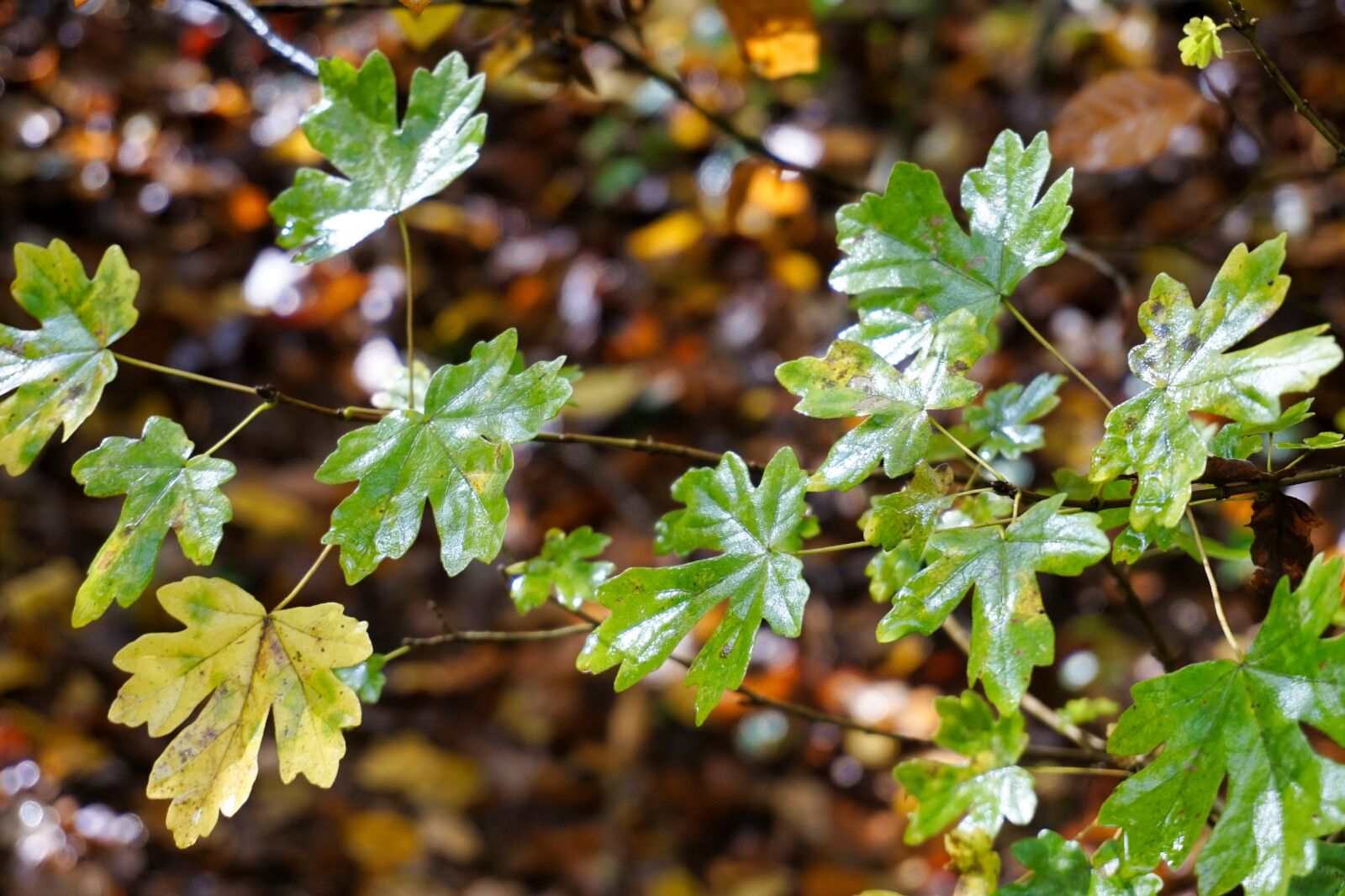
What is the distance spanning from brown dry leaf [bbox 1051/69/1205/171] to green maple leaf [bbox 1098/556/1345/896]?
1020 mm

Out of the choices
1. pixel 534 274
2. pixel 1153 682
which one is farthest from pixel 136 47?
pixel 1153 682

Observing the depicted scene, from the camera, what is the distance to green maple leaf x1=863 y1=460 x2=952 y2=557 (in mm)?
762

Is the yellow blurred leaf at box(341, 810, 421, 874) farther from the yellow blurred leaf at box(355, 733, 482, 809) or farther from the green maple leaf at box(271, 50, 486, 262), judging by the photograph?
the green maple leaf at box(271, 50, 486, 262)

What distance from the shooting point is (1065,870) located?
2.93 ft

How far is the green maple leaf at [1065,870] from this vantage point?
85cm

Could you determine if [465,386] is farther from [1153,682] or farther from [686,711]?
[686,711]

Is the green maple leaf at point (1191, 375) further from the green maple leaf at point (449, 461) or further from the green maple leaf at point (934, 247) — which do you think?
the green maple leaf at point (449, 461)

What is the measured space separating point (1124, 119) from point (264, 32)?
1.26 metres

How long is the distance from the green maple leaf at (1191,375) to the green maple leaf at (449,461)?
0.43 m

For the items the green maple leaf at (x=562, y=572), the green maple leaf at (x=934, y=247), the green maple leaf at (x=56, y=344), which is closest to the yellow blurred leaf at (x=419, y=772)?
the green maple leaf at (x=562, y=572)

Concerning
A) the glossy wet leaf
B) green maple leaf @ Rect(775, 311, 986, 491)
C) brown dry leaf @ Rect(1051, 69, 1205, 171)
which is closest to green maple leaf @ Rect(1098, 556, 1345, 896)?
green maple leaf @ Rect(775, 311, 986, 491)

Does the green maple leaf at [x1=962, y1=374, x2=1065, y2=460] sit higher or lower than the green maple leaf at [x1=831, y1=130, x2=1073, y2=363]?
lower

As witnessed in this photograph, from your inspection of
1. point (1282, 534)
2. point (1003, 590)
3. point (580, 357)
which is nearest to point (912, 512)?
point (1003, 590)

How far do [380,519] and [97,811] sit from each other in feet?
7.41
